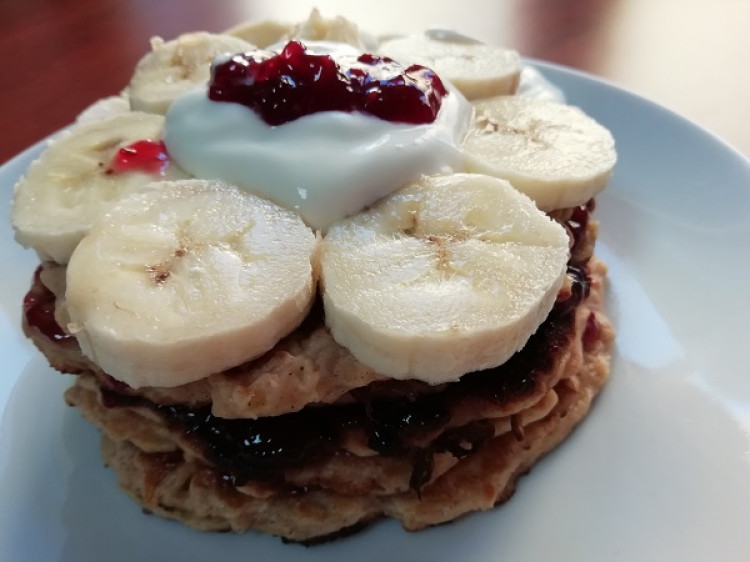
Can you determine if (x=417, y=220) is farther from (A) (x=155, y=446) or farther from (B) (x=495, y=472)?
(A) (x=155, y=446)

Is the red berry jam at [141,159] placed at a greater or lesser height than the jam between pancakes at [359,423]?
greater

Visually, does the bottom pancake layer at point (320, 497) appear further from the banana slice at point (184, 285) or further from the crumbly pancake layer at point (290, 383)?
the banana slice at point (184, 285)

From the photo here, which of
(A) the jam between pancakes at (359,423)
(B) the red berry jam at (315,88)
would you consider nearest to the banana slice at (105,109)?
(B) the red berry jam at (315,88)

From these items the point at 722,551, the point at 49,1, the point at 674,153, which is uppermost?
the point at 674,153

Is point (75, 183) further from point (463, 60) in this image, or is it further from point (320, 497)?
point (463, 60)

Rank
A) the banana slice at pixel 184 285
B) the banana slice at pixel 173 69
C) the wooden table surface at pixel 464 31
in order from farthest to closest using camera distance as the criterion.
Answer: the wooden table surface at pixel 464 31
the banana slice at pixel 173 69
the banana slice at pixel 184 285

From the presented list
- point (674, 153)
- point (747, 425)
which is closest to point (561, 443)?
point (747, 425)

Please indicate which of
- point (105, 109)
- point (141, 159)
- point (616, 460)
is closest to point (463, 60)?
point (141, 159)
